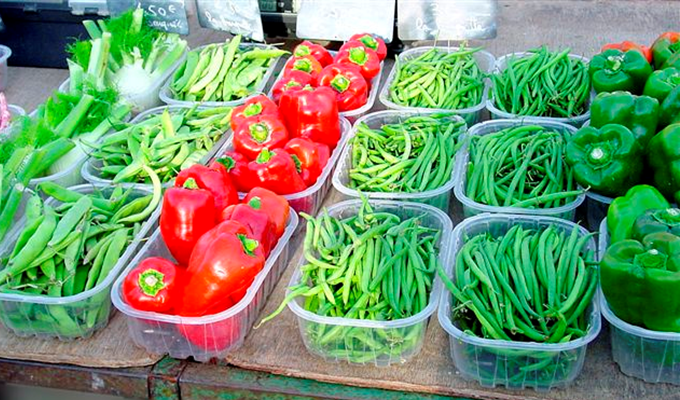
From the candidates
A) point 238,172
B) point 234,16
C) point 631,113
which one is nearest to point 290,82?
point 238,172

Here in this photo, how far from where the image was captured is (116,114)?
3289 millimetres

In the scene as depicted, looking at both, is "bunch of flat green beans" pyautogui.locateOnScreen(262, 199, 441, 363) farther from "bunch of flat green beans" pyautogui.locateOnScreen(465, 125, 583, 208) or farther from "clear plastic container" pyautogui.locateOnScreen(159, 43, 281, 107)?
"clear plastic container" pyautogui.locateOnScreen(159, 43, 281, 107)

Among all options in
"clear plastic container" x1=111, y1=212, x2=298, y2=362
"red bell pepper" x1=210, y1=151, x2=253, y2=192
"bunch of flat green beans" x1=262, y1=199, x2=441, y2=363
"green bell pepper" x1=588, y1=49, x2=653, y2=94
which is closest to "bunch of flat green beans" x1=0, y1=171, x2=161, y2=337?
"clear plastic container" x1=111, y1=212, x2=298, y2=362

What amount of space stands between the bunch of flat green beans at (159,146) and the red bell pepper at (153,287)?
0.59m

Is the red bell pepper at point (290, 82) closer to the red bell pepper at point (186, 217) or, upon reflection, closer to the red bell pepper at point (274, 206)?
the red bell pepper at point (274, 206)

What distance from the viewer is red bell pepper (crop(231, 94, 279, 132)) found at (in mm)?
3041

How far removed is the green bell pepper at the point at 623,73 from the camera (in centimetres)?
309

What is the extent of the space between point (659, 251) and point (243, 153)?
5.16 feet

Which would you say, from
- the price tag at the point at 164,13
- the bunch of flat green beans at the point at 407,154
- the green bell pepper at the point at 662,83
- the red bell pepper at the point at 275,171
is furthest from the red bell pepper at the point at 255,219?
the price tag at the point at 164,13

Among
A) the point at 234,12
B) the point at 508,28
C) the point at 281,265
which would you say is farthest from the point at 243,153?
the point at 508,28

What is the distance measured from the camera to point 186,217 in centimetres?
243

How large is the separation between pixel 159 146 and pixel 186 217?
0.66 metres

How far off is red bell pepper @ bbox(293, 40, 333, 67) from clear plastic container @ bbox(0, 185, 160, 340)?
5.15 feet

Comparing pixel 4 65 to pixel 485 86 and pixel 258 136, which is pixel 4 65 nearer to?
pixel 258 136
